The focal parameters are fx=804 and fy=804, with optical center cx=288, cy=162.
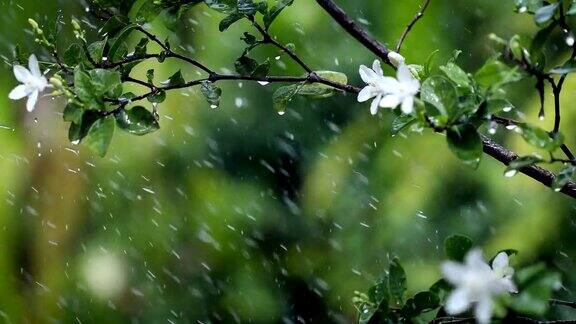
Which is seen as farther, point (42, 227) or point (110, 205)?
point (42, 227)

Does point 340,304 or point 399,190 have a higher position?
point 399,190

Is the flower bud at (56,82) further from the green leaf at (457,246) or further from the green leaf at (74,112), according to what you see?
the green leaf at (457,246)

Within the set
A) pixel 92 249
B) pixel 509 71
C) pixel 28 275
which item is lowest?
pixel 28 275

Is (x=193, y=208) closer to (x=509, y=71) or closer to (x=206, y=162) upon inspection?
(x=206, y=162)

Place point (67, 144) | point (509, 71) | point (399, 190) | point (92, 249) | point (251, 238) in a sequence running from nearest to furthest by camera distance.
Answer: point (509, 71), point (399, 190), point (251, 238), point (92, 249), point (67, 144)

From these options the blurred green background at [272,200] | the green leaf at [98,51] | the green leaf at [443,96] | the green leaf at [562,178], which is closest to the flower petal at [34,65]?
the green leaf at [98,51]

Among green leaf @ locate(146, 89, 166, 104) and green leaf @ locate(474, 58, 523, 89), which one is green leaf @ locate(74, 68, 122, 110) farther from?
green leaf @ locate(474, 58, 523, 89)

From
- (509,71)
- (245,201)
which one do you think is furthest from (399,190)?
(509,71)
